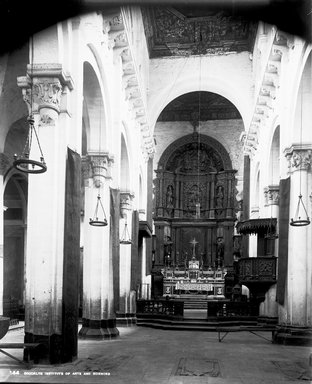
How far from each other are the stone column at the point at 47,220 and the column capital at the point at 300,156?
6.69m

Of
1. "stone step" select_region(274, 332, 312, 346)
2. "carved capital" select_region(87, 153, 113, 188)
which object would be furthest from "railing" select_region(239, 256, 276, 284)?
"carved capital" select_region(87, 153, 113, 188)

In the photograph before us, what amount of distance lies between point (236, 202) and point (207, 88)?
8909 mm

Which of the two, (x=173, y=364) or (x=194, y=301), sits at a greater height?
(x=173, y=364)

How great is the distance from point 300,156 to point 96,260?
5.95 meters

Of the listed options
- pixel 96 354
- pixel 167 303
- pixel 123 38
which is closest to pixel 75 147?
pixel 96 354

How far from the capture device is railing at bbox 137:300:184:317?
1972 centimetres

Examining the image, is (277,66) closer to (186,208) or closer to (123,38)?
(123,38)

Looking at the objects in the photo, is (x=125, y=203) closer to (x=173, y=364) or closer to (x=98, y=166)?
(x=98, y=166)

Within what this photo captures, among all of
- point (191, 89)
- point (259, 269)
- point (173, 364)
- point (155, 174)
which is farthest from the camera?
point (155, 174)

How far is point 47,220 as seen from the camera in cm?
951

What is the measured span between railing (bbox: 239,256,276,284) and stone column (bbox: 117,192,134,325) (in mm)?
4139

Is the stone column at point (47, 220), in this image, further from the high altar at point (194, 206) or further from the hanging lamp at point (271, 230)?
the high altar at point (194, 206)

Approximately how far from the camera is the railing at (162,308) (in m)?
19.7

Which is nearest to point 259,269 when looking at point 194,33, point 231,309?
point 231,309
